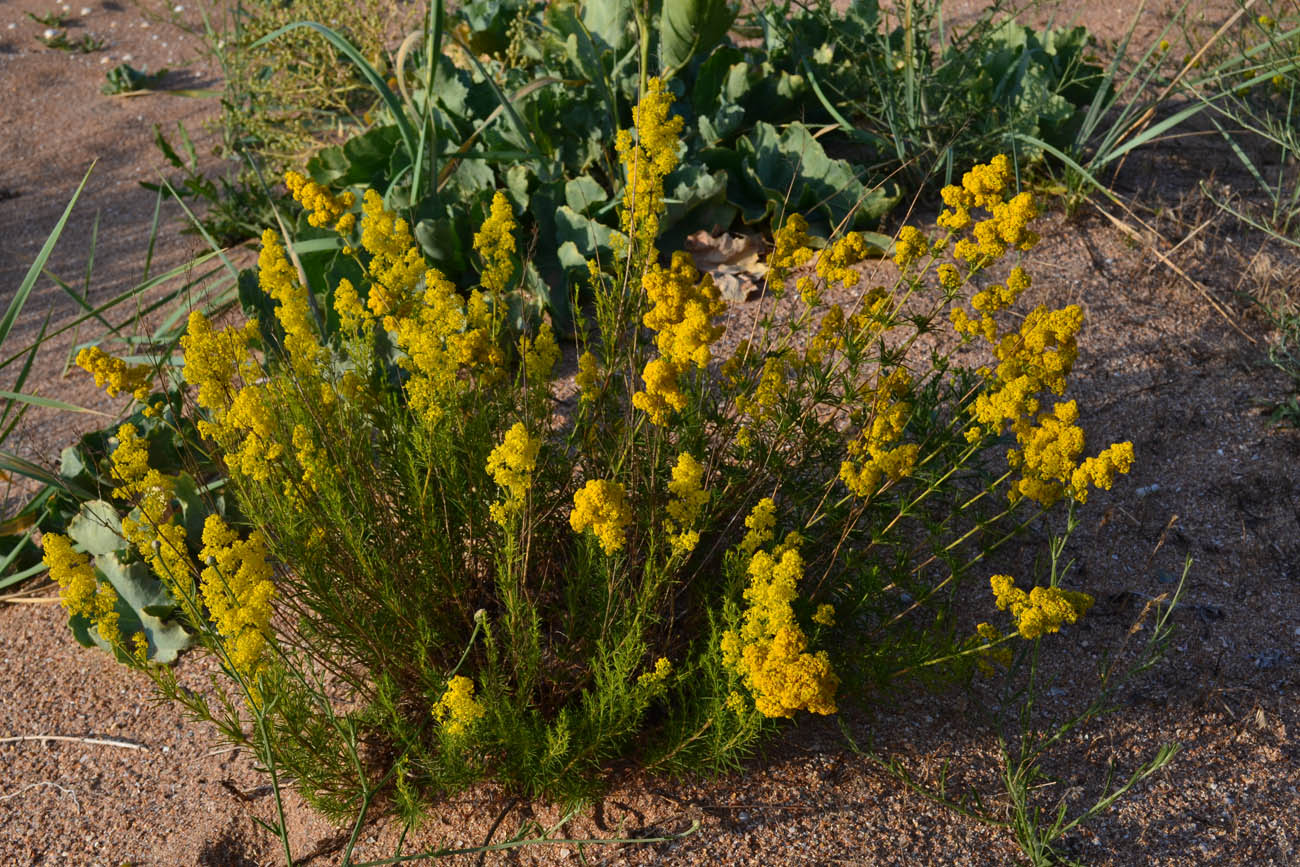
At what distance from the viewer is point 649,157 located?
2156 mm

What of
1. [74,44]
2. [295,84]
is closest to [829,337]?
[295,84]

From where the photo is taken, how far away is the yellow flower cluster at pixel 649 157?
196 cm

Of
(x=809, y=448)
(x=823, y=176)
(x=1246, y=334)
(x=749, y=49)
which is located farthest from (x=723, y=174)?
(x=1246, y=334)

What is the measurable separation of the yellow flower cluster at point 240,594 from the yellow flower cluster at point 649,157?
0.92 metres

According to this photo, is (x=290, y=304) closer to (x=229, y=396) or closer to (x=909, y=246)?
(x=229, y=396)

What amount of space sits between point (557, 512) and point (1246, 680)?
1.77 metres

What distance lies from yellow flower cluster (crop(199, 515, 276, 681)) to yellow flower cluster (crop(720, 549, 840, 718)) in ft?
2.63

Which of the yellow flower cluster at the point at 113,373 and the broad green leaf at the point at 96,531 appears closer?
the yellow flower cluster at the point at 113,373

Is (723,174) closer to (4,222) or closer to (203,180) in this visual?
(203,180)

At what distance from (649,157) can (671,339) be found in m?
0.49

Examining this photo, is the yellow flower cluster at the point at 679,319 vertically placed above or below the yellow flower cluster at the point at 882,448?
above

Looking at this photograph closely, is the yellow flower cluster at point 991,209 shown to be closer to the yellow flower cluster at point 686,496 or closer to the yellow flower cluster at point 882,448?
the yellow flower cluster at point 882,448

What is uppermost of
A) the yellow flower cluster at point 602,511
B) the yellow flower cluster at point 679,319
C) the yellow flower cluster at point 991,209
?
the yellow flower cluster at point 991,209

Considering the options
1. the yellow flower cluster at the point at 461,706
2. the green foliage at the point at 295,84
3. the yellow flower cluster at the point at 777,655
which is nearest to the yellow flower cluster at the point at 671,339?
the yellow flower cluster at the point at 777,655
